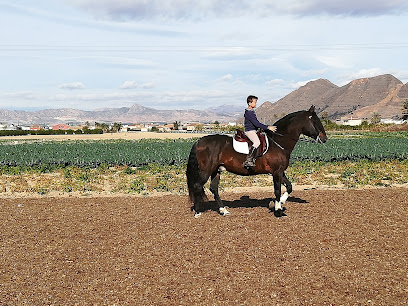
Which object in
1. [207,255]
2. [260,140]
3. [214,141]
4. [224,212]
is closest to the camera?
[207,255]

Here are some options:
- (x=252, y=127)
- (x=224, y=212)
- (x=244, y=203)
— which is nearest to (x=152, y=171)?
(x=244, y=203)

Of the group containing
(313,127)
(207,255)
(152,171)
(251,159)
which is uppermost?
(313,127)

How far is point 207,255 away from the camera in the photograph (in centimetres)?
840

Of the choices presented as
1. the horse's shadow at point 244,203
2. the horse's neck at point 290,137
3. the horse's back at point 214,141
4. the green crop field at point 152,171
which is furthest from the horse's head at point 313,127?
the green crop field at point 152,171

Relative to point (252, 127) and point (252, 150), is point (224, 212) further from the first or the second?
point (252, 127)

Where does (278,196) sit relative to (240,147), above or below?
below

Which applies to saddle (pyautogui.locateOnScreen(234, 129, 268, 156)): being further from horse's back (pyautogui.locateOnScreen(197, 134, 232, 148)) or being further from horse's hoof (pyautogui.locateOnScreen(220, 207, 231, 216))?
horse's hoof (pyautogui.locateOnScreen(220, 207, 231, 216))

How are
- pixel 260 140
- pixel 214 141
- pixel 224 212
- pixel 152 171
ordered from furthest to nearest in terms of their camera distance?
pixel 152 171 < pixel 224 212 < pixel 214 141 < pixel 260 140

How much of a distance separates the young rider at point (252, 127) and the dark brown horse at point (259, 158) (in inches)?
8.9

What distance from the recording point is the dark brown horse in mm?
11781

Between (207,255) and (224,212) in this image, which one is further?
(224,212)

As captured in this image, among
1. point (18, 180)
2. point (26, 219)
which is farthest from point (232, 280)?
point (18, 180)

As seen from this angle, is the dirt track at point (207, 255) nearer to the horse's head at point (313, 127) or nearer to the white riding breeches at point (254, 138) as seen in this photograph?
the white riding breeches at point (254, 138)

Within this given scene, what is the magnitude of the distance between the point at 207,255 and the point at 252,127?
15.0 feet
